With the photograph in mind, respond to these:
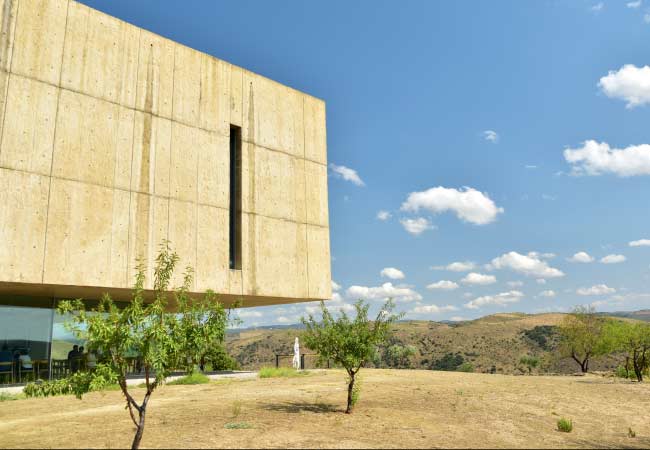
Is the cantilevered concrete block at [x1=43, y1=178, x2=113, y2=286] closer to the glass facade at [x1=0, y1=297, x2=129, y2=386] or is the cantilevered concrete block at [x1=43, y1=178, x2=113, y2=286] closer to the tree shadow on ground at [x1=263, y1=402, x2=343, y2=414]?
the glass facade at [x1=0, y1=297, x2=129, y2=386]

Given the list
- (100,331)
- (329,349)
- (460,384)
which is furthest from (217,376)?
(100,331)

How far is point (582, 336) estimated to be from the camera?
4084cm

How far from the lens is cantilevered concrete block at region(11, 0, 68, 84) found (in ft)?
68.4

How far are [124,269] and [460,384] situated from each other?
48.3 feet

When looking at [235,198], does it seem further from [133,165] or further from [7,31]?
[7,31]

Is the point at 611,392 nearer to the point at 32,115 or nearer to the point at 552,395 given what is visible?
the point at 552,395

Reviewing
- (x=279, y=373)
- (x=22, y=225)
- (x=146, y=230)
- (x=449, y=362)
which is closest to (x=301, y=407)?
(x=146, y=230)

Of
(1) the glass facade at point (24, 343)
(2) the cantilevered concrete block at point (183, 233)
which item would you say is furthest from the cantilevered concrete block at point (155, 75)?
(1) the glass facade at point (24, 343)

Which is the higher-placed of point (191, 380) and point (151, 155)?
point (151, 155)

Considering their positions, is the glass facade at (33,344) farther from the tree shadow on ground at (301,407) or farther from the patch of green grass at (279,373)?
the tree shadow on ground at (301,407)

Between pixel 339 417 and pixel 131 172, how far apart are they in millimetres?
14076

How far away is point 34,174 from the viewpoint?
20.4m

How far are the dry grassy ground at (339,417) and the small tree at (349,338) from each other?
55.1 inches

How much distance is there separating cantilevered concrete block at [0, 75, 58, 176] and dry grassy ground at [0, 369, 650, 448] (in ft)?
28.0
